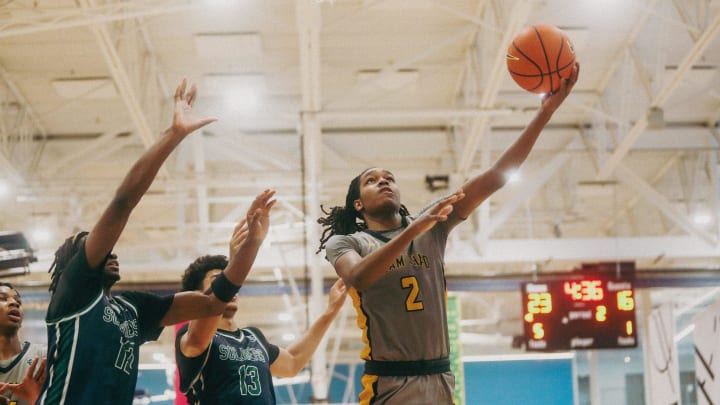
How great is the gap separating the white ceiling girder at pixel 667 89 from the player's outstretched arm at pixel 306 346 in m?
7.12

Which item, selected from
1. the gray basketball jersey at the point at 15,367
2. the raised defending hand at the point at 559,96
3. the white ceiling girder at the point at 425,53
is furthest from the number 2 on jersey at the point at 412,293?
the white ceiling girder at the point at 425,53

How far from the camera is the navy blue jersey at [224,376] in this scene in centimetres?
491

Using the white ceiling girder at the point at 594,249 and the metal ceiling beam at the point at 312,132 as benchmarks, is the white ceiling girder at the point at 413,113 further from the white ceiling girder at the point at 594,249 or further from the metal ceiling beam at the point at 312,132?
the white ceiling girder at the point at 594,249

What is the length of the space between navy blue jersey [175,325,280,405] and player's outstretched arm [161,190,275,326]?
0.69 meters

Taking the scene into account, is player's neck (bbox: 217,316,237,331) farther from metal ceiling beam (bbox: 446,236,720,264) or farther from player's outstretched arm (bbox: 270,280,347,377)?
metal ceiling beam (bbox: 446,236,720,264)

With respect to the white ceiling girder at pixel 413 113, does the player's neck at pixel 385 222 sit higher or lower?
lower

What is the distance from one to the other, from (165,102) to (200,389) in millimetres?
10175

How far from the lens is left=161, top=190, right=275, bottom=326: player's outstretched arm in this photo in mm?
4117

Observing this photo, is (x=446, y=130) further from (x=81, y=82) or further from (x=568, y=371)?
(x=568, y=371)

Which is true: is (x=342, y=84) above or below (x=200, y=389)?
above

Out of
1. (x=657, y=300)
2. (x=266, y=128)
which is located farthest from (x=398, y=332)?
(x=657, y=300)

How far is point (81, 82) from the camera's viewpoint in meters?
14.2

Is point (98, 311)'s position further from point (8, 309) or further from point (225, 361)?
point (8, 309)

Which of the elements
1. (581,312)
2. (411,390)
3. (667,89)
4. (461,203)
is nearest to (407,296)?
(411,390)
